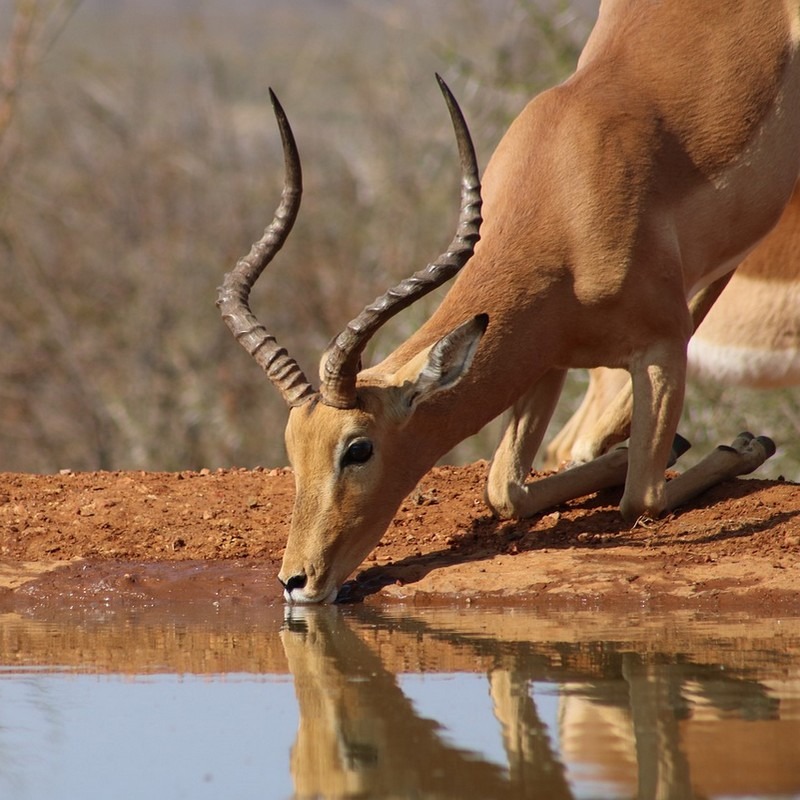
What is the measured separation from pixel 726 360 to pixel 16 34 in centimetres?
917

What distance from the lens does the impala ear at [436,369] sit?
286 inches

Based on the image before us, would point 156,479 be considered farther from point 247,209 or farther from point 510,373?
point 247,209

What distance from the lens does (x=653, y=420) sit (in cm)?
787

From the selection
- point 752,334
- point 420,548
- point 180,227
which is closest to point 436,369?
point 420,548

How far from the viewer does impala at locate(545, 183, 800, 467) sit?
1023 cm

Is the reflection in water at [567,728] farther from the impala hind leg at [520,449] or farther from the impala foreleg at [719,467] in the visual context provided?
the impala foreleg at [719,467]

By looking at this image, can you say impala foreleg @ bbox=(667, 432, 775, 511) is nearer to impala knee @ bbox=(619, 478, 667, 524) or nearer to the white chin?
impala knee @ bbox=(619, 478, 667, 524)

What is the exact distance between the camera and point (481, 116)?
609 inches

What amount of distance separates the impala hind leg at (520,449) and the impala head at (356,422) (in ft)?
2.70

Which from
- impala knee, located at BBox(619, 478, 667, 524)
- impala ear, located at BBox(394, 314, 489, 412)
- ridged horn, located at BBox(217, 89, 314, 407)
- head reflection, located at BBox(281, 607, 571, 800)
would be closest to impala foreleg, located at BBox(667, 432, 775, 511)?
impala knee, located at BBox(619, 478, 667, 524)

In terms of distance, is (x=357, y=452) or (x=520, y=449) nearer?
(x=357, y=452)

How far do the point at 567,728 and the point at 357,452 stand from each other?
269 cm

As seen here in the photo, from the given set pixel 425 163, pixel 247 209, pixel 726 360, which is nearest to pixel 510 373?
pixel 726 360

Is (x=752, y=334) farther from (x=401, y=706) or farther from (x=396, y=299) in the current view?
(x=401, y=706)
